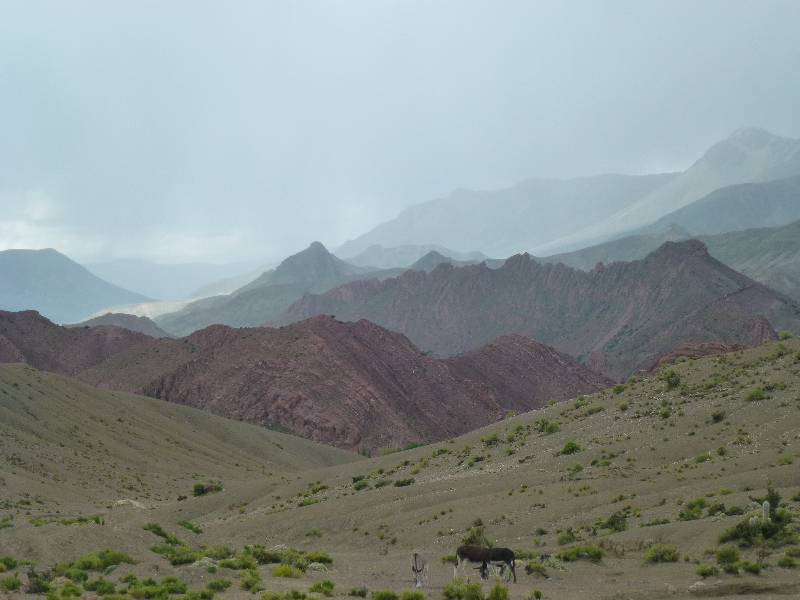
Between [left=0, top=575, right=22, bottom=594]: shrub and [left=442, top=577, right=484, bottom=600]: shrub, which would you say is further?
[left=442, top=577, right=484, bottom=600]: shrub

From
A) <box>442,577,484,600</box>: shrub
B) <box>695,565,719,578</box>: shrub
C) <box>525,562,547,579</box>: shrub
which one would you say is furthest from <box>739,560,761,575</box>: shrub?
<box>442,577,484,600</box>: shrub

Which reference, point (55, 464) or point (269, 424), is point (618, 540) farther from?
point (269, 424)

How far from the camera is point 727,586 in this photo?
1588cm

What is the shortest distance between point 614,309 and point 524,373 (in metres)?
62.6

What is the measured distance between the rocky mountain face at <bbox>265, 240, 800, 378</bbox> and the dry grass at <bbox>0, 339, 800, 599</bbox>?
267 feet

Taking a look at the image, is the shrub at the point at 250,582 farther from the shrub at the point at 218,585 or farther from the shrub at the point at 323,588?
the shrub at the point at 323,588

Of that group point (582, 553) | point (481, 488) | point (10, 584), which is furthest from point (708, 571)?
point (481, 488)

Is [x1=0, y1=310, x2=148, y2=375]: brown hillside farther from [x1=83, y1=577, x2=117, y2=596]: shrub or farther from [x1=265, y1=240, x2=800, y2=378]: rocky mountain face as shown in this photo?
[x1=83, y1=577, x2=117, y2=596]: shrub

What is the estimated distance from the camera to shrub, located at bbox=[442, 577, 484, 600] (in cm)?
1567

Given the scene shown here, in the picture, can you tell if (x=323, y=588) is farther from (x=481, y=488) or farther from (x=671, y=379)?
(x=671, y=379)

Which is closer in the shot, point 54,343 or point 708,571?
point 708,571

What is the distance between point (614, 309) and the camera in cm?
16412

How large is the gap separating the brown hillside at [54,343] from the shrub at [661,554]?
90646 mm

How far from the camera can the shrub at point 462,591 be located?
1567cm
